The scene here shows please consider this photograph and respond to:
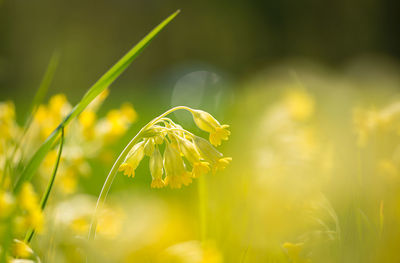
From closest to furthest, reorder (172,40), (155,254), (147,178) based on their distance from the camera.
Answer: (155,254) < (147,178) < (172,40)

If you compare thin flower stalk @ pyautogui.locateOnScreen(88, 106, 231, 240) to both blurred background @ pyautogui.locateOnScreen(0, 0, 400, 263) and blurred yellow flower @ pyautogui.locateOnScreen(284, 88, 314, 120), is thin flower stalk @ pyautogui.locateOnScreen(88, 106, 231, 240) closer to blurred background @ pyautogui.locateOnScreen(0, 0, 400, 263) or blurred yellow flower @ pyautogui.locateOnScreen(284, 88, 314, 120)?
blurred background @ pyautogui.locateOnScreen(0, 0, 400, 263)

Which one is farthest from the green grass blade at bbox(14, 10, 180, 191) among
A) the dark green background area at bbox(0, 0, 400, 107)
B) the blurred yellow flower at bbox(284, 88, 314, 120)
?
the dark green background area at bbox(0, 0, 400, 107)

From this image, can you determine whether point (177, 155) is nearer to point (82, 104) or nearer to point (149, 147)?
point (149, 147)

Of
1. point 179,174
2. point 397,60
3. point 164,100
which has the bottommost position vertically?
point 179,174

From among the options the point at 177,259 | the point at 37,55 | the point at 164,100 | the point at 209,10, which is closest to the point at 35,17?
the point at 37,55

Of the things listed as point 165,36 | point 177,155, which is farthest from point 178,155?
point 165,36

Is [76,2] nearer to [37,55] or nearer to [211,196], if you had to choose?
[37,55]
